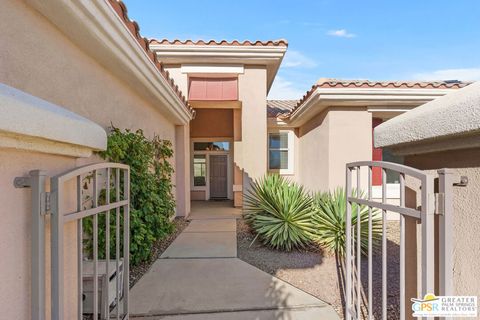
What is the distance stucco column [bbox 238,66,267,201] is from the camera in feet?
35.5

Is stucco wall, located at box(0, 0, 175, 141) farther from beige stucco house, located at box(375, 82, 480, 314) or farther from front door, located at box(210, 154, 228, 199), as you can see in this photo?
front door, located at box(210, 154, 228, 199)

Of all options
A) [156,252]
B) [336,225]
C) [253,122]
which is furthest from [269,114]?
[156,252]

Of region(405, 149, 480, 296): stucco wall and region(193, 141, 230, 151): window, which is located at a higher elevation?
region(193, 141, 230, 151): window

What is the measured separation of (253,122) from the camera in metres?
10.9

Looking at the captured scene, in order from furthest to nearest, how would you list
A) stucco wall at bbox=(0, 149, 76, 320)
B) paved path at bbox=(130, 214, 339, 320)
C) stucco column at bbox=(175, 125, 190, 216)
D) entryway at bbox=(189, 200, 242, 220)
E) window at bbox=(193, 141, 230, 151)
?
window at bbox=(193, 141, 230, 151) → entryway at bbox=(189, 200, 242, 220) → stucco column at bbox=(175, 125, 190, 216) → paved path at bbox=(130, 214, 339, 320) → stucco wall at bbox=(0, 149, 76, 320)

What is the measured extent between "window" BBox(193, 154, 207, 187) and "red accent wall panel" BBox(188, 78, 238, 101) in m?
5.12

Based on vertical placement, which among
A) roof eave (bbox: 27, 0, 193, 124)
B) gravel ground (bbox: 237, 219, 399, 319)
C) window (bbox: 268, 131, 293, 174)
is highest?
roof eave (bbox: 27, 0, 193, 124)

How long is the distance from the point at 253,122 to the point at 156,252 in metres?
6.10

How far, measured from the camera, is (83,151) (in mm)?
2246

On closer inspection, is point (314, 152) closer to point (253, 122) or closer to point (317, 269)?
point (253, 122)

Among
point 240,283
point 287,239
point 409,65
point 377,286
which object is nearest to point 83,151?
point 240,283

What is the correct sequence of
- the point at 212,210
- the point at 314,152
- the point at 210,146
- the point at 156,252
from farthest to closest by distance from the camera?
the point at 210,146, the point at 212,210, the point at 314,152, the point at 156,252

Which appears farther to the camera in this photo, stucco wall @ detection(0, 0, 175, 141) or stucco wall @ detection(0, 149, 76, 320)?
stucco wall @ detection(0, 0, 175, 141)

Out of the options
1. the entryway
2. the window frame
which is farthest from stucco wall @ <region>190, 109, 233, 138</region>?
the entryway
